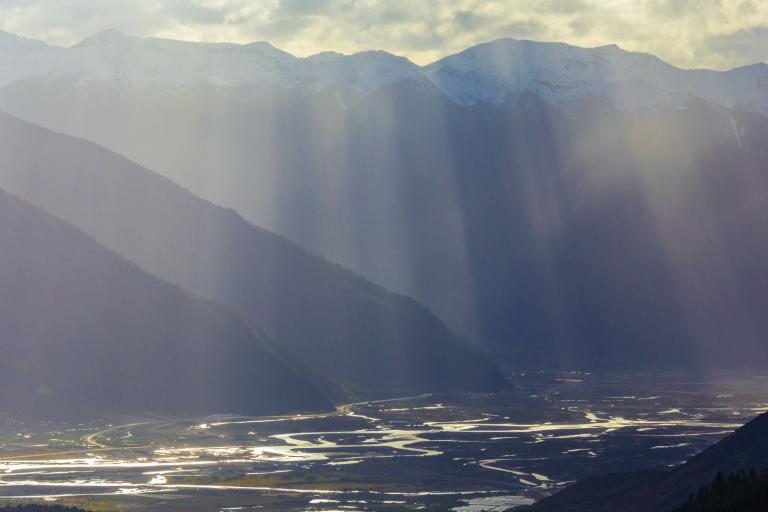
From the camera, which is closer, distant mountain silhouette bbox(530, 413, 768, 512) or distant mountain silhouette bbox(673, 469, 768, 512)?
distant mountain silhouette bbox(673, 469, 768, 512)

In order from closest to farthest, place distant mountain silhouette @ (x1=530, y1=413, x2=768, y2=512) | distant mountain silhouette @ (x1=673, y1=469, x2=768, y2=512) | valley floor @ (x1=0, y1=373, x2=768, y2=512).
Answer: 1. distant mountain silhouette @ (x1=673, y1=469, x2=768, y2=512)
2. distant mountain silhouette @ (x1=530, y1=413, x2=768, y2=512)
3. valley floor @ (x1=0, y1=373, x2=768, y2=512)

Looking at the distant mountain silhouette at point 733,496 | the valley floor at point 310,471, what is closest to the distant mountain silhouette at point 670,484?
the valley floor at point 310,471

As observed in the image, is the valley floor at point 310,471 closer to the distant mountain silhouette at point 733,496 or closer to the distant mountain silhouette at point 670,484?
the distant mountain silhouette at point 670,484

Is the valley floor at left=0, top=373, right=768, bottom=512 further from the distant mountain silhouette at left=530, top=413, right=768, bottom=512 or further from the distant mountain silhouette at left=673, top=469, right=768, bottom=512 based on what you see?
the distant mountain silhouette at left=673, top=469, right=768, bottom=512

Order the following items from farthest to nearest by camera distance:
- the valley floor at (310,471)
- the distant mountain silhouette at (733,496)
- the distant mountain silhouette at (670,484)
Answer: the valley floor at (310,471) < the distant mountain silhouette at (670,484) < the distant mountain silhouette at (733,496)

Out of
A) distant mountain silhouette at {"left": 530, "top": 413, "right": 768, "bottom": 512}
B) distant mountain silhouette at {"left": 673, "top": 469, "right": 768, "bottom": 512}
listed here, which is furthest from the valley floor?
distant mountain silhouette at {"left": 673, "top": 469, "right": 768, "bottom": 512}

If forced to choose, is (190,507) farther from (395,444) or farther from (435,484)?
(395,444)

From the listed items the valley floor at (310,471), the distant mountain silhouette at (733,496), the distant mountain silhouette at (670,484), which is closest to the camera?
the distant mountain silhouette at (733,496)

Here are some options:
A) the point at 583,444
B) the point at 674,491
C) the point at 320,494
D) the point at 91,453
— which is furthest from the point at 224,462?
the point at 674,491
